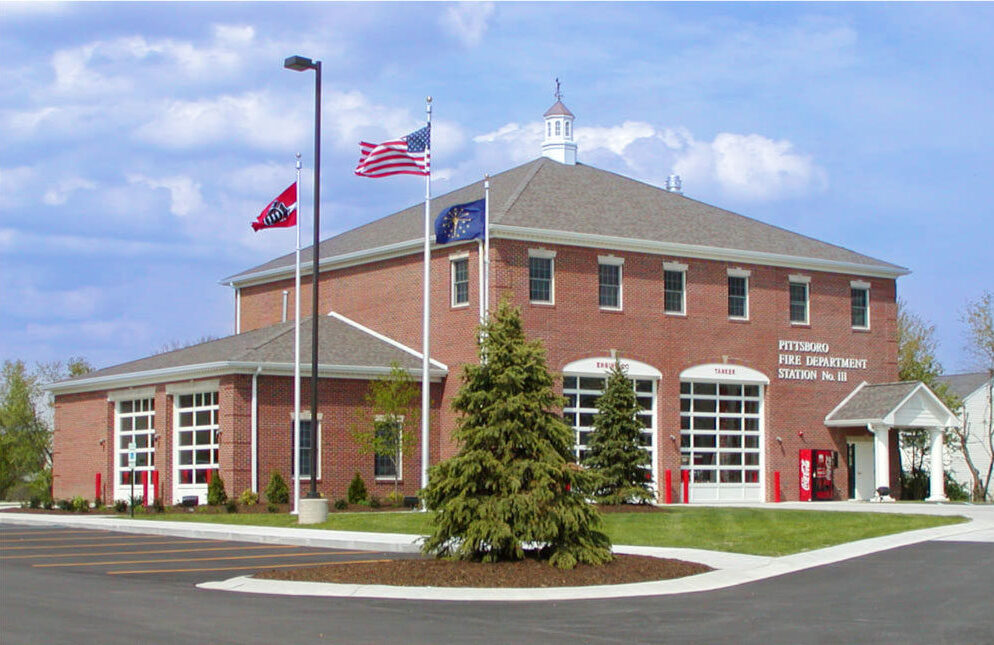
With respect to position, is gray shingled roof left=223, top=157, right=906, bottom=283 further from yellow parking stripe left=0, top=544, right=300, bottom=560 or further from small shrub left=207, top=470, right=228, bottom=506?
yellow parking stripe left=0, top=544, right=300, bottom=560

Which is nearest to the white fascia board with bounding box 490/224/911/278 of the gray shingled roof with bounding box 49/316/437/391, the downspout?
the gray shingled roof with bounding box 49/316/437/391

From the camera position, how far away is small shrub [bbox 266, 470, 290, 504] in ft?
122

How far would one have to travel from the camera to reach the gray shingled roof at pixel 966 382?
2795 inches

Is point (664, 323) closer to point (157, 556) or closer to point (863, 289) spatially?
point (863, 289)

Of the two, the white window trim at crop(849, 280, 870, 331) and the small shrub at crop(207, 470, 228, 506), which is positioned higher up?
the white window trim at crop(849, 280, 870, 331)

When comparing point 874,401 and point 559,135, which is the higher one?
point 559,135

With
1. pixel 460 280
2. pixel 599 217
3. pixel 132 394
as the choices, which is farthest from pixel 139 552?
pixel 599 217

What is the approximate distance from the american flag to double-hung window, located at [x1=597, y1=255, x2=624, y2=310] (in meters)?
9.37

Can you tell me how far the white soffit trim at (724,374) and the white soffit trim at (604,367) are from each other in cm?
160

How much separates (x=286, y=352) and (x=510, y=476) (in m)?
22.6

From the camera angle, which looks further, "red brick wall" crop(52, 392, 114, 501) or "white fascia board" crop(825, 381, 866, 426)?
"white fascia board" crop(825, 381, 866, 426)

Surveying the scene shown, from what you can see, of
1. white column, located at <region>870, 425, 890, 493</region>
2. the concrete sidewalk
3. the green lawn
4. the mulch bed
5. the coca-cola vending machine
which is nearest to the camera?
the concrete sidewalk

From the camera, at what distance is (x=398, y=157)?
34406mm

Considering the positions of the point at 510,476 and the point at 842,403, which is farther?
the point at 842,403
